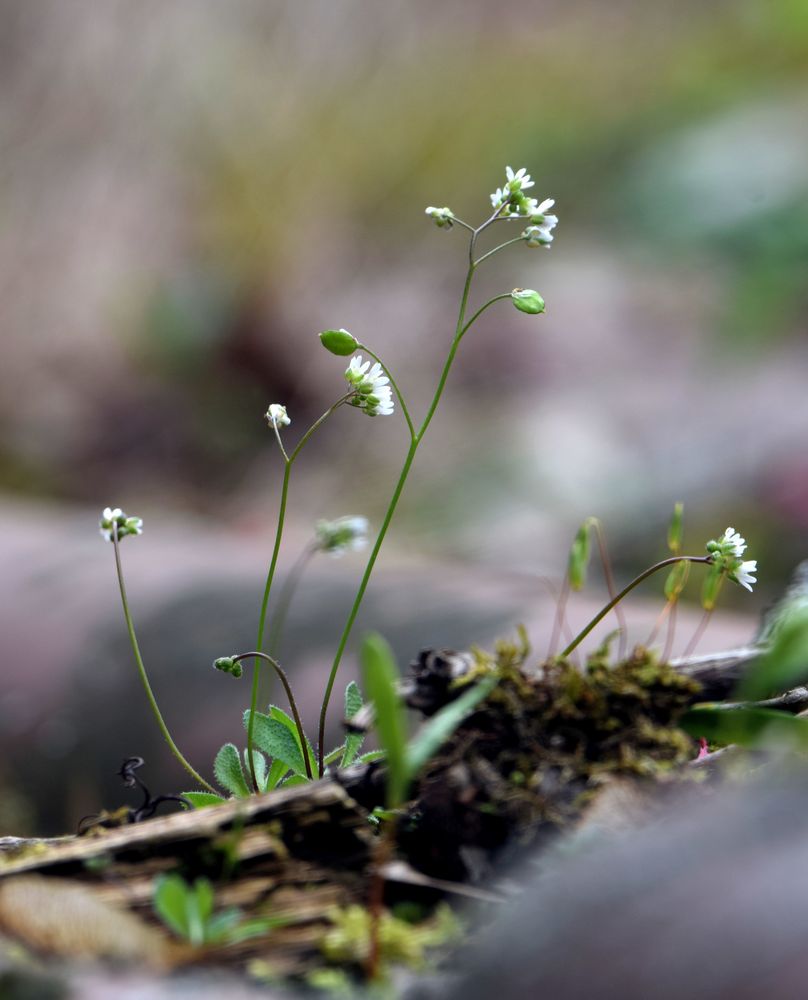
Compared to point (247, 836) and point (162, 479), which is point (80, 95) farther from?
point (247, 836)

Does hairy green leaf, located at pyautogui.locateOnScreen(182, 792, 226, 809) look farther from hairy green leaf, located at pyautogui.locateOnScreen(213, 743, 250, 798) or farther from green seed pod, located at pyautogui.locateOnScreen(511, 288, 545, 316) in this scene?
green seed pod, located at pyautogui.locateOnScreen(511, 288, 545, 316)

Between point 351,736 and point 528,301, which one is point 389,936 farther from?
point 528,301

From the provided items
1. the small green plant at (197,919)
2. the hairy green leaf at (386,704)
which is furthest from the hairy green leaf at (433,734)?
the small green plant at (197,919)

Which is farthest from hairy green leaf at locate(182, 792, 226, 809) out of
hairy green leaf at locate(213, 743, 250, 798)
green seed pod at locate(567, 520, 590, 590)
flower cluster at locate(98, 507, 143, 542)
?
green seed pod at locate(567, 520, 590, 590)

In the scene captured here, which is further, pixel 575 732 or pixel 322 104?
pixel 322 104

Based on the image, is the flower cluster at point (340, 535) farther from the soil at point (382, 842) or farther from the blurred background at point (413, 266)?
the blurred background at point (413, 266)

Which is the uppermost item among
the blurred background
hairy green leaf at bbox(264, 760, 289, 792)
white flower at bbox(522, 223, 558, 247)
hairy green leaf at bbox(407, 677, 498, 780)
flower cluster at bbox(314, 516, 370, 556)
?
the blurred background

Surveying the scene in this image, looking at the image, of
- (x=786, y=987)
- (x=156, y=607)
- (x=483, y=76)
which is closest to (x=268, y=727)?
(x=786, y=987)
